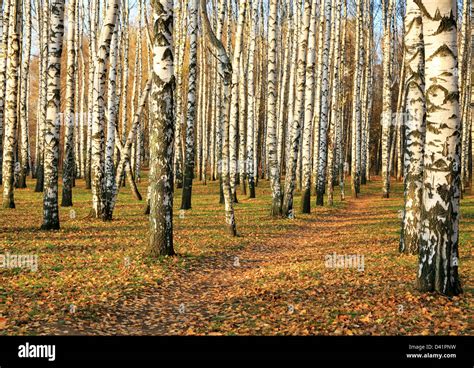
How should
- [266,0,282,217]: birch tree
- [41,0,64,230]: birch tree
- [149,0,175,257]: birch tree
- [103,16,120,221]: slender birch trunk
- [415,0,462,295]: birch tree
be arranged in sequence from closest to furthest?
[415,0,462,295]: birch tree
[149,0,175,257]: birch tree
[41,0,64,230]: birch tree
[103,16,120,221]: slender birch trunk
[266,0,282,217]: birch tree

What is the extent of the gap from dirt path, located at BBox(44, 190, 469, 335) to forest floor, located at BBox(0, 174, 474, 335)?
0.06 ft

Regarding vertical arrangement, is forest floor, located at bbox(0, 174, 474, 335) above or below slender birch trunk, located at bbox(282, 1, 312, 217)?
below

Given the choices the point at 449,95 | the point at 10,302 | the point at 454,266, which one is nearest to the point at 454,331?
the point at 454,266

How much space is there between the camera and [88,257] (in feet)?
33.1

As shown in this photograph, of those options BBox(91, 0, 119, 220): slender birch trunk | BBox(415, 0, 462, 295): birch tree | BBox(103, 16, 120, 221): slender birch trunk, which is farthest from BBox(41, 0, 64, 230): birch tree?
BBox(415, 0, 462, 295): birch tree

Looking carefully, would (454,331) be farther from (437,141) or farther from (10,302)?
(10,302)

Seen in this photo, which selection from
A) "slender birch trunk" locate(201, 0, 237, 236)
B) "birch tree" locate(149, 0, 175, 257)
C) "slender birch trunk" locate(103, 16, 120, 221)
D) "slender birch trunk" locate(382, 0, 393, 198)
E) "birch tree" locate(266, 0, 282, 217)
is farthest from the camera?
"slender birch trunk" locate(382, 0, 393, 198)

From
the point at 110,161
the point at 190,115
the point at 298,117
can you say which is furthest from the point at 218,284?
the point at 190,115

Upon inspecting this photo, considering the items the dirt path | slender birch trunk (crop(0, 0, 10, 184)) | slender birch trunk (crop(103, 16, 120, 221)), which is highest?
slender birch trunk (crop(0, 0, 10, 184))

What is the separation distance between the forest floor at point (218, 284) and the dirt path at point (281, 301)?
0.7 inches

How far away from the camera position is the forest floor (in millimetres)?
6227

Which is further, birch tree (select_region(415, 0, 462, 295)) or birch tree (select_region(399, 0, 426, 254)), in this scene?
birch tree (select_region(399, 0, 426, 254))

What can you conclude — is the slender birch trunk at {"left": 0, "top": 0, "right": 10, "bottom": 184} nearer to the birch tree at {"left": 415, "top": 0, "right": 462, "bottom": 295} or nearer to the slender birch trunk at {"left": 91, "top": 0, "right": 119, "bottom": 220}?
the slender birch trunk at {"left": 91, "top": 0, "right": 119, "bottom": 220}

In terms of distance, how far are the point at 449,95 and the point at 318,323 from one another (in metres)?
3.65
